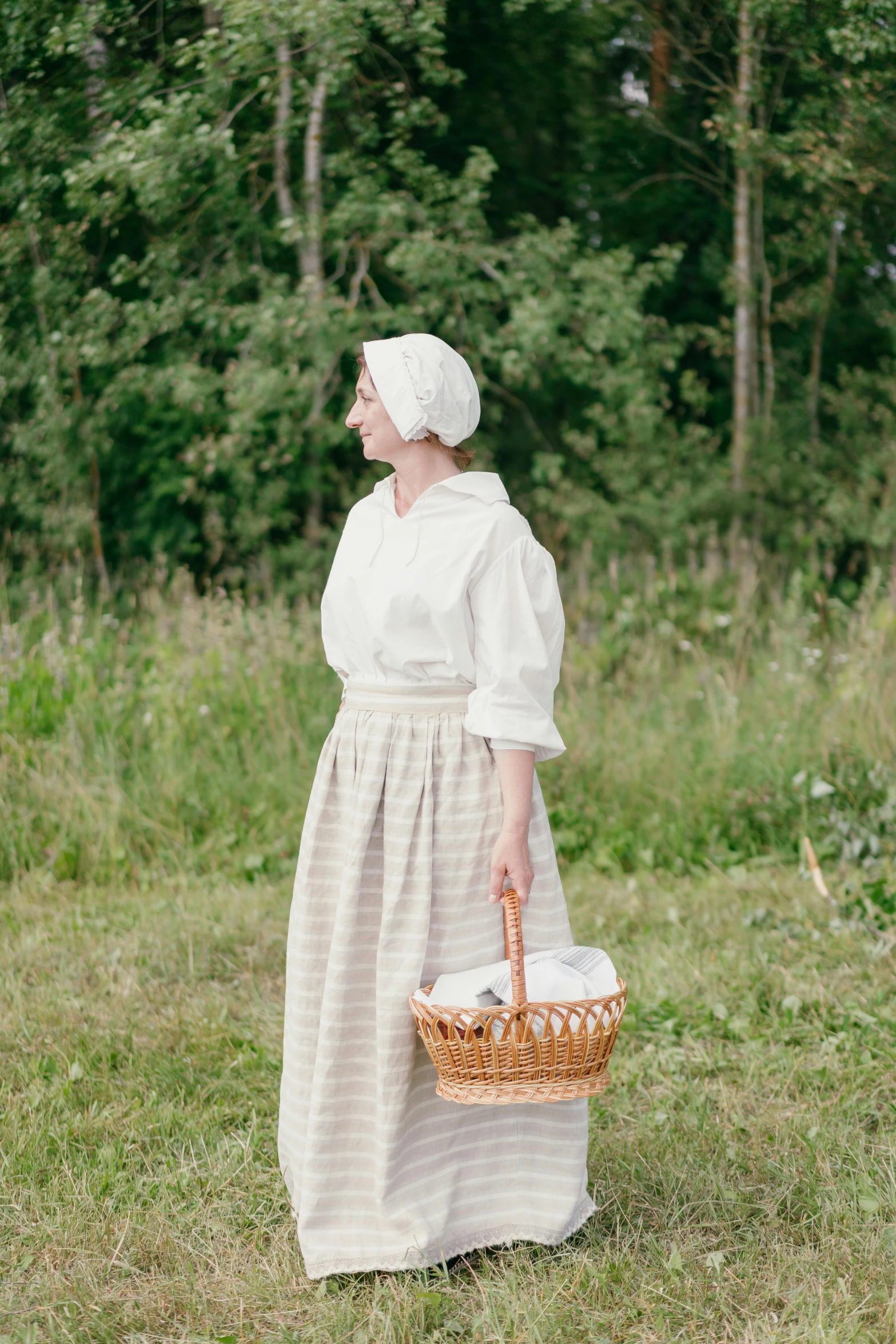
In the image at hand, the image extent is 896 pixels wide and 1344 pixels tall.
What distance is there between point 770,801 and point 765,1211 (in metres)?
2.45

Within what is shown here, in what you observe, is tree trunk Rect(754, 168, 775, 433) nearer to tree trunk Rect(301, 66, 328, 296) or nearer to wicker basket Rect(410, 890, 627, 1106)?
tree trunk Rect(301, 66, 328, 296)

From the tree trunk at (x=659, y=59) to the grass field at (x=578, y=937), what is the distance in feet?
12.8

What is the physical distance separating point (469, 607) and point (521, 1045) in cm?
78

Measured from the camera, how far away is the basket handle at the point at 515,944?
6.73 feet

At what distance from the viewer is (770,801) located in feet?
15.8

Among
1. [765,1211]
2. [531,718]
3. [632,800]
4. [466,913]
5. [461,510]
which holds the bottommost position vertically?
[632,800]

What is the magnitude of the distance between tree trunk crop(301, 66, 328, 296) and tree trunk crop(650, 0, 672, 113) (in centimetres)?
218

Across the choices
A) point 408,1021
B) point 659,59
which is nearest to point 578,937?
point 408,1021

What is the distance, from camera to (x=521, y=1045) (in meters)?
2.02

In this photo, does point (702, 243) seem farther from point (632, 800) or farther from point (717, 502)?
point (632, 800)

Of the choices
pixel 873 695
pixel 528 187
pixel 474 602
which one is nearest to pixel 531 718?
pixel 474 602

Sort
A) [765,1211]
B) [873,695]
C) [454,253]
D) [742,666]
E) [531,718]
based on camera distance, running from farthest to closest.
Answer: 1. [454,253]
2. [742,666]
3. [873,695]
4. [765,1211]
5. [531,718]

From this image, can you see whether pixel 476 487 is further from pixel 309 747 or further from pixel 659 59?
pixel 659 59

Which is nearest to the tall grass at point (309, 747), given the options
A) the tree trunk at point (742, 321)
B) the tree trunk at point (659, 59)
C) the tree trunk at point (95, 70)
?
the tree trunk at point (742, 321)
